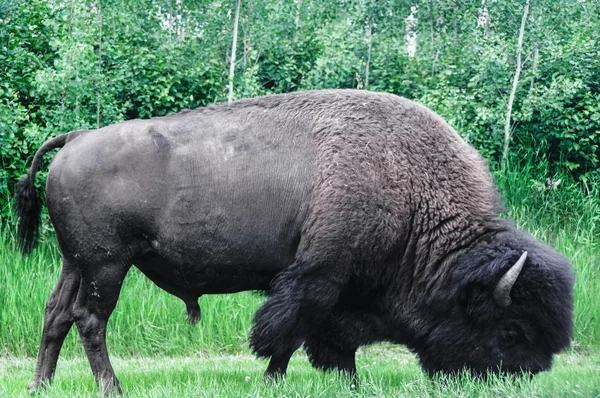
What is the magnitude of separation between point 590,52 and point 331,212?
6.62 m

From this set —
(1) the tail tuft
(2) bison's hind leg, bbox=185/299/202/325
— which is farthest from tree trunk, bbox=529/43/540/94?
(1) the tail tuft

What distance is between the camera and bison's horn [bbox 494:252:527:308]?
5578 mm

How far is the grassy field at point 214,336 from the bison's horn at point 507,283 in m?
0.56

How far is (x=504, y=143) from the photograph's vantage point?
1046 centimetres

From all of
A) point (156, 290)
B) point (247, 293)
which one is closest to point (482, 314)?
point (247, 293)

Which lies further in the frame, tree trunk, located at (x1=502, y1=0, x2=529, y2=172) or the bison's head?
tree trunk, located at (x1=502, y1=0, x2=529, y2=172)

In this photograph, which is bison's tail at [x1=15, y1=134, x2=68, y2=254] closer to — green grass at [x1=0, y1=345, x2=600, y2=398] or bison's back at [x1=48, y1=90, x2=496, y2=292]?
bison's back at [x1=48, y1=90, x2=496, y2=292]

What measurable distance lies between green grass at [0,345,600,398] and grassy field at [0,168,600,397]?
0.02 meters

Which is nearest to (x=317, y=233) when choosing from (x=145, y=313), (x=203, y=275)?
(x=203, y=275)

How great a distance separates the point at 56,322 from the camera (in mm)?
6207

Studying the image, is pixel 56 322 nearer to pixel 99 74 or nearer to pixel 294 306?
pixel 294 306

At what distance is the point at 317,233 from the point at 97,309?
66.5 inches

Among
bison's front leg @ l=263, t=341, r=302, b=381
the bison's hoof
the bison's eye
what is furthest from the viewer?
bison's front leg @ l=263, t=341, r=302, b=381

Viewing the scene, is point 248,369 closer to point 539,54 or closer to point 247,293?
point 247,293
